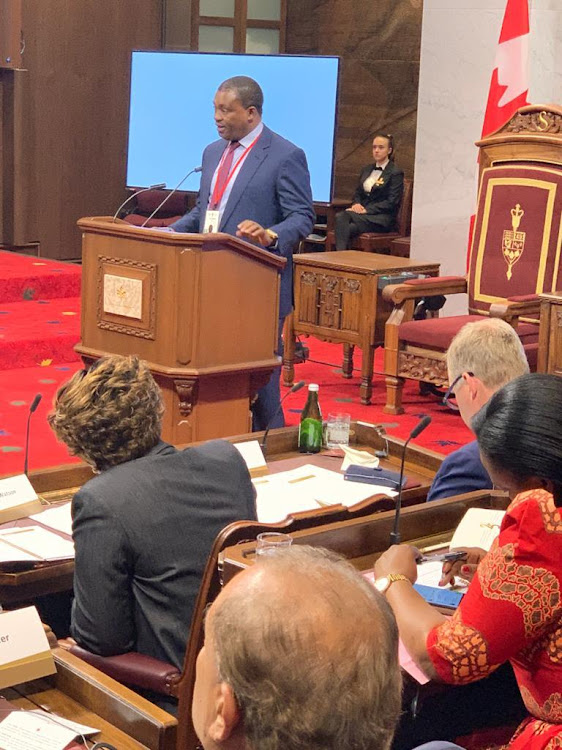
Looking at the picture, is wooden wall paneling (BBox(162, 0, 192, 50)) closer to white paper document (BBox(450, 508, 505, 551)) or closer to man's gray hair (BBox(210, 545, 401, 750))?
white paper document (BBox(450, 508, 505, 551))

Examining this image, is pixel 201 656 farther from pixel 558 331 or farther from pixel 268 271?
pixel 558 331

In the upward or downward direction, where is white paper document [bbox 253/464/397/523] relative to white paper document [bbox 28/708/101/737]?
upward

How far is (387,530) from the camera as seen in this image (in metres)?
2.49

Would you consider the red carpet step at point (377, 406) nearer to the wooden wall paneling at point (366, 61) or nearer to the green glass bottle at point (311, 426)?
the green glass bottle at point (311, 426)

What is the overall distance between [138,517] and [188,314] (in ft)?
6.68

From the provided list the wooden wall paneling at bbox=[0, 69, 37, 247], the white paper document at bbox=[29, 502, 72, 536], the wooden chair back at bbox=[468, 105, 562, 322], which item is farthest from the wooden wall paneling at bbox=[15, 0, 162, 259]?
the white paper document at bbox=[29, 502, 72, 536]

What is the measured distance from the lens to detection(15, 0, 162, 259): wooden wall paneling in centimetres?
972

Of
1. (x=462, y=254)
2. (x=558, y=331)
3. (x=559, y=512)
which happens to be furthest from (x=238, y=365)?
(x=462, y=254)

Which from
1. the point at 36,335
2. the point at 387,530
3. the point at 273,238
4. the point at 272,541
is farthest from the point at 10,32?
the point at 272,541

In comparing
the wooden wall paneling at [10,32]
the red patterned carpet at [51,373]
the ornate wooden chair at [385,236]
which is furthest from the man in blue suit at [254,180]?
the ornate wooden chair at [385,236]

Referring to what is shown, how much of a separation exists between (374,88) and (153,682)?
8969 mm

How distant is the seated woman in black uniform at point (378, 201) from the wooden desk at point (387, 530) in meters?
6.86

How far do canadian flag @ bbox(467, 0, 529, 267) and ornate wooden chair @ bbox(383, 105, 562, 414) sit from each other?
0.70 metres

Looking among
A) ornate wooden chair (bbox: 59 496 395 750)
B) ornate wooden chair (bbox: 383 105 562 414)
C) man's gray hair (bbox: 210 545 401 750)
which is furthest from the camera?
ornate wooden chair (bbox: 383 105 562 414)
